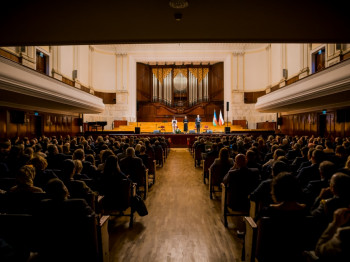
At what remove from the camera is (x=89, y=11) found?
3.06 metres

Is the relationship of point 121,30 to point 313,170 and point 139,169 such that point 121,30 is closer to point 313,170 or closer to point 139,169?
point 139,169

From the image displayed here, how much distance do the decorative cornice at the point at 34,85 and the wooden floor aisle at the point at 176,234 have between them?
499 centimetres

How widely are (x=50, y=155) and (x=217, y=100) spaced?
58.6 ft

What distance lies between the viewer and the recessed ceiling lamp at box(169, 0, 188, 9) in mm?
2831

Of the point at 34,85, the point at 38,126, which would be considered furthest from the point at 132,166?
the point at 38,126

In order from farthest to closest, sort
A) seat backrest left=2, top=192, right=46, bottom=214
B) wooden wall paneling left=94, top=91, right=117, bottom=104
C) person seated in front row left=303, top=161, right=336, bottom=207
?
wooden wall paneling left=94, top=91, right=117, bottom=104
person seated in front row left=303, top=161, right=336, bottom=207
seat backrest left=2, top=192, right=46, bottom=214

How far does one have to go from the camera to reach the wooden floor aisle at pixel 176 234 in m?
2.73

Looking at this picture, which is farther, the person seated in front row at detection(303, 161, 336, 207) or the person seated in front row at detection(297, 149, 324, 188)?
the person seated in front row at detection(297, 149, 324, 188)

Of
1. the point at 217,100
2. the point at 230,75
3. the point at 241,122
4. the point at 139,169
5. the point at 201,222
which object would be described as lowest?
the point at 201,222

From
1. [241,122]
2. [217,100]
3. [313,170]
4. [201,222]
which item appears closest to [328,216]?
[313,170]

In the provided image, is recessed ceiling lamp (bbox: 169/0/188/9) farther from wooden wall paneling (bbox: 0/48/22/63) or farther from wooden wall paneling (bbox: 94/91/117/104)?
wooden wall paneling (bbox: 94/91/117/104)

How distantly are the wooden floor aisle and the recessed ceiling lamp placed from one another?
2.77m

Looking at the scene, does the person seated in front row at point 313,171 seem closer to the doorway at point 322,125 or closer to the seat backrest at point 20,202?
the seat backrest at point 20,202

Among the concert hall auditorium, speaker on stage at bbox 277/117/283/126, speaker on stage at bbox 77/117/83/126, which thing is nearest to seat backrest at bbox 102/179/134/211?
the concert hall auditorium
